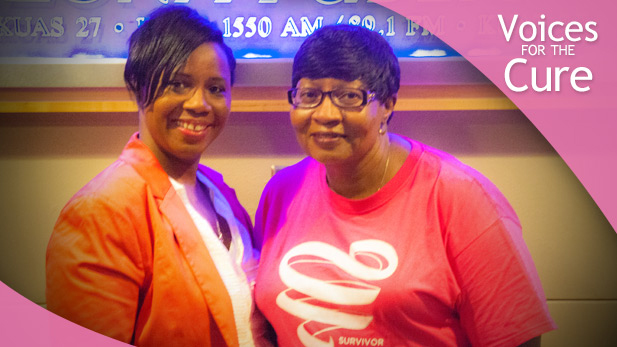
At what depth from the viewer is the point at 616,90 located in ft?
4.91

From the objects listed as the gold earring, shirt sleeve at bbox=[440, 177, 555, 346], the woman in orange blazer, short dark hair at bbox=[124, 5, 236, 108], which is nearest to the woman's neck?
the woman in orange blazer

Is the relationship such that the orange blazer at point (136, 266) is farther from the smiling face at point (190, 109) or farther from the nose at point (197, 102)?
the nose at point (197, 102)

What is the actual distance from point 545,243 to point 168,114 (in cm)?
110

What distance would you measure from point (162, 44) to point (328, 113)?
0.44 m

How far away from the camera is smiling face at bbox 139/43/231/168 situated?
4.60ft

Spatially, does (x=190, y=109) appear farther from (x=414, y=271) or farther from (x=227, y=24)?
(x=414, y=271)

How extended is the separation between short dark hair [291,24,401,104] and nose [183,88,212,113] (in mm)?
233

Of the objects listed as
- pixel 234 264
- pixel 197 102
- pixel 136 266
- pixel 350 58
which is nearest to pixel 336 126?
pixel 350 58

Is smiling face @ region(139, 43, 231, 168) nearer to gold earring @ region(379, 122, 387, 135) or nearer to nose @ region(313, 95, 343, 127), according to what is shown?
nose @ region(313, 95, 343, 127)

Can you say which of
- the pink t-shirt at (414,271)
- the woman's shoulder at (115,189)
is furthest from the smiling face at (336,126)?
the woman's shoulder at (115,189)

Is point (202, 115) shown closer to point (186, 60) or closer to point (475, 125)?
point (186, 60)

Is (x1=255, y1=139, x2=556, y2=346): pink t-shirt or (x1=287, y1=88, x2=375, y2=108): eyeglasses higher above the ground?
(x1=287, y1=88, x2=375, y2=108): eyeglasses

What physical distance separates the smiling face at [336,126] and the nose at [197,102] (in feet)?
0.73

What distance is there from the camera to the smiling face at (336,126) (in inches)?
54.5
